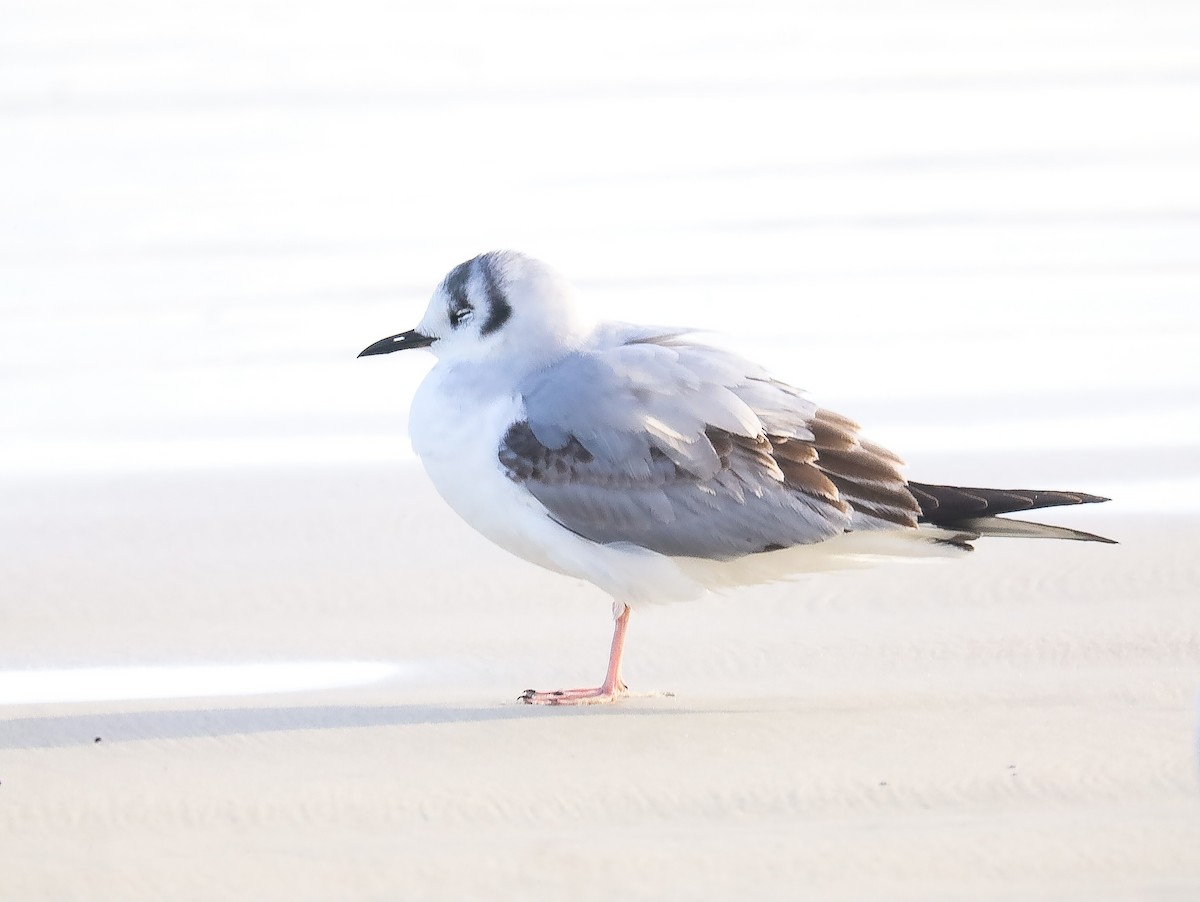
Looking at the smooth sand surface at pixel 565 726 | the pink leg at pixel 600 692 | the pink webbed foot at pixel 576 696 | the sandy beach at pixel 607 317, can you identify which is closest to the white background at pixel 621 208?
the sandy beach at pixel 607 317

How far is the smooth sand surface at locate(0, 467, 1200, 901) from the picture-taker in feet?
12.0

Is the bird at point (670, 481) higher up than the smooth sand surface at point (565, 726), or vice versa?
the bird at point (670, 481)

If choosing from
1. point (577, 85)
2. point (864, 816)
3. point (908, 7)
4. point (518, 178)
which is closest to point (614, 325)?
point (864, 816)

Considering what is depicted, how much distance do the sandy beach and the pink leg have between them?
0.06m

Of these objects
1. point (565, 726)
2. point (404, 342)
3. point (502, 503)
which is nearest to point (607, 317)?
point (404, 342)

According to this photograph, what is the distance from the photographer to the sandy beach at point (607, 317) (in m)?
3.87

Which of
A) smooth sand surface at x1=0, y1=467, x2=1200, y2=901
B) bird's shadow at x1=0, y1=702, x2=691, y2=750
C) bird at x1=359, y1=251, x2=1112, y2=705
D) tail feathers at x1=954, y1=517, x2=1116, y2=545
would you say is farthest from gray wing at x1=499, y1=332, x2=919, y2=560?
bird's shadow at x1=0, y1=702, x2=691, y2=750

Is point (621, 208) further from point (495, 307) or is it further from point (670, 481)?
point (670, 481)

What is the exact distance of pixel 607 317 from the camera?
7.54 meters

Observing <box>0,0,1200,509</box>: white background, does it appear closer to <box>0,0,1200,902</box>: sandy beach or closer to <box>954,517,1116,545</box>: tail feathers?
<box>0,0,1200,902</box>: sandy beach

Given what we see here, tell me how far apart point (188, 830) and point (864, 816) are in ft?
3.96

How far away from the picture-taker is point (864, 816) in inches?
152

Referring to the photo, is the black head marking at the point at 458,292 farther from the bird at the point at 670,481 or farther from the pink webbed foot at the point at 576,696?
the pink webbed foot at the point at 576,696

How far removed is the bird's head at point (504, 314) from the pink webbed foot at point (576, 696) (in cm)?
82
